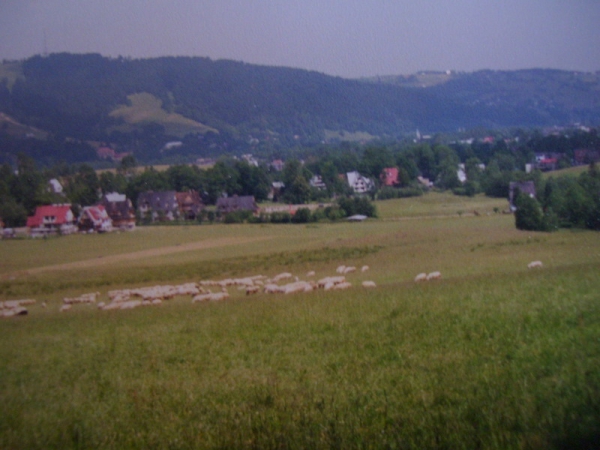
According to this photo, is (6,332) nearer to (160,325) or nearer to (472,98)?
(160,325)

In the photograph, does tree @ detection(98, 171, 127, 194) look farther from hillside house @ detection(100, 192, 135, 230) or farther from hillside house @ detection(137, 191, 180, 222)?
hillside house @ detection(137, 191, 180, 222)

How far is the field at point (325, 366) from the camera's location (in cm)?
446

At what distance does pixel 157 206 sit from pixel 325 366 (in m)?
13.2

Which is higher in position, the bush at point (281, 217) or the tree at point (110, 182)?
the tree at point (110, 182)

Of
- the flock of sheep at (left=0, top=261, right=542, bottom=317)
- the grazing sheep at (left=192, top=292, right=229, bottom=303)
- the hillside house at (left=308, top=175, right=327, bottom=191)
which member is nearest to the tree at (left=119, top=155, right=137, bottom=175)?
the flock of sheep at (left=0, top=261, right=542, bottom=317)

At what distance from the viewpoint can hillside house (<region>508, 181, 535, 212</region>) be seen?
48.8ft

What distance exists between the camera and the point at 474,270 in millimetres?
12719

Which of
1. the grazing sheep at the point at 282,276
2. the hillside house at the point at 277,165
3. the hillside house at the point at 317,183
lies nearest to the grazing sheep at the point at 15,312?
the grazing sheep at the point at 282,276

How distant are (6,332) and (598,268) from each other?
11.0m

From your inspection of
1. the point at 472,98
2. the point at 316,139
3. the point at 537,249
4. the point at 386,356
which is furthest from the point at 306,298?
the point at 316,139

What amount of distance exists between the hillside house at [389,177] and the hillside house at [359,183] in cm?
54

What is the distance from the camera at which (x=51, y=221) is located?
47.4 ft

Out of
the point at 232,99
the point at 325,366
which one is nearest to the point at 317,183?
the point at 232,99

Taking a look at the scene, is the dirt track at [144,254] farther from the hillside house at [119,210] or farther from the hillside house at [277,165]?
the hillside house at [277,165]
